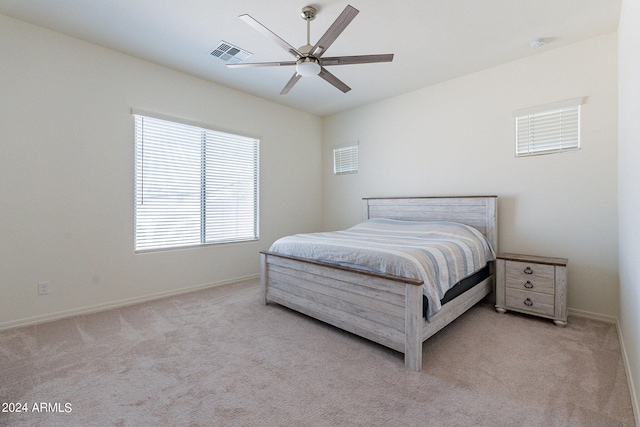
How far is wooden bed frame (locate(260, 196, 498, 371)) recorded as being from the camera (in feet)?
6.71

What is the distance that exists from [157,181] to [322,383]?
3.06 m

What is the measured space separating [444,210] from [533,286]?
1.32 meters

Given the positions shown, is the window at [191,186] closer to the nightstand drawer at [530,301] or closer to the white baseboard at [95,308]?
the white baseboard at [95,308]

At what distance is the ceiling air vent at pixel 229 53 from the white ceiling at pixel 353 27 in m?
0.07

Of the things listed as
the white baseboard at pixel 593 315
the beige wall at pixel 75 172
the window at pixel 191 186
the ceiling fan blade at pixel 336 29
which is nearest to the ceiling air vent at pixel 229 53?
the beige wall at pixel 75 172

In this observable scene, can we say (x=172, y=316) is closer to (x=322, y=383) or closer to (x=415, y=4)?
(x=322, y=383)

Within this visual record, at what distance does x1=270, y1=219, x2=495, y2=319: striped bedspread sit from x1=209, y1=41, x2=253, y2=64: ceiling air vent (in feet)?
7.15

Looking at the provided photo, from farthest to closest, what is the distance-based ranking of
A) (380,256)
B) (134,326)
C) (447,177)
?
(447,177), (134,326), (380,256)

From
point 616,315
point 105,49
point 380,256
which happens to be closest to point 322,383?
point 380,256

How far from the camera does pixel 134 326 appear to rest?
9.02 feet

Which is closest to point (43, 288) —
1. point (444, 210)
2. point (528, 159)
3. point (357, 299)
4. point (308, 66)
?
point (357, 299)

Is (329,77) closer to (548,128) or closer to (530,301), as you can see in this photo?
(548,128)

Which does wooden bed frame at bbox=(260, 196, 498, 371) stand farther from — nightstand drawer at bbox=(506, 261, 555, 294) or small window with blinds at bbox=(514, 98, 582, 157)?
small window with blinds at bbox=(514, 98, 582, 157)

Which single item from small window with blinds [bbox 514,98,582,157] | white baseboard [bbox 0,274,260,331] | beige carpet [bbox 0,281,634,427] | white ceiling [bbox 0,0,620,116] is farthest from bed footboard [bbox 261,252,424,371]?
small window with blinds [bbox 514,98,582,157]
